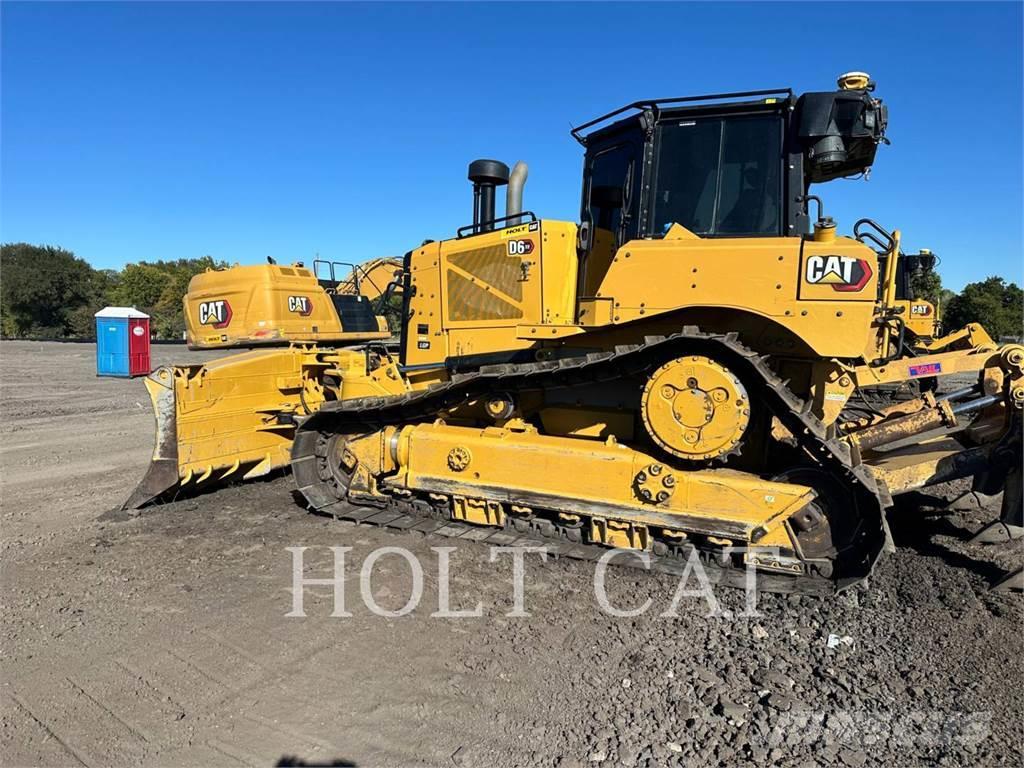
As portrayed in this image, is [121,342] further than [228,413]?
Yes

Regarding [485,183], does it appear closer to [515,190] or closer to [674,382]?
[515,190]

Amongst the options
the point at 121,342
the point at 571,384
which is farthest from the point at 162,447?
the point at 121,342

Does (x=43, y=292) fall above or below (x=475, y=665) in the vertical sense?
above

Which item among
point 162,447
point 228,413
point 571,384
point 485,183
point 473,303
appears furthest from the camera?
point 228,413

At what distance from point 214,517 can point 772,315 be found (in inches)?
204

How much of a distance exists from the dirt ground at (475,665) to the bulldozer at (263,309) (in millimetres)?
2572

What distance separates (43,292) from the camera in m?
46.2

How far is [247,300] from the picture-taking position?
23.5 ft

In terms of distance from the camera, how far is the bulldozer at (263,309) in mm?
7160

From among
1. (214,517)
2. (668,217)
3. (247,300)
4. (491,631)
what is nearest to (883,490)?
(668,217)

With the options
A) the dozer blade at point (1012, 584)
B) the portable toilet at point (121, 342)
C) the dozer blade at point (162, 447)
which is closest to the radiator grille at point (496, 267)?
the dozer blade at point (162, 447)

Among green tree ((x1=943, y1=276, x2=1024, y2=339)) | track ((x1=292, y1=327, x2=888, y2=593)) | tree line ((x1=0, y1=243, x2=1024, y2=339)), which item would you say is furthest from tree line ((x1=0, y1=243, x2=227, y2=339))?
green tree ((x1=943, y1=276, x2=1024, y2=339))

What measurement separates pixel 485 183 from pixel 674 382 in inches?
115

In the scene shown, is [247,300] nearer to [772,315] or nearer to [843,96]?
[772,315]
